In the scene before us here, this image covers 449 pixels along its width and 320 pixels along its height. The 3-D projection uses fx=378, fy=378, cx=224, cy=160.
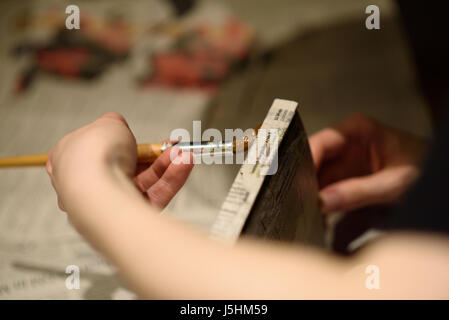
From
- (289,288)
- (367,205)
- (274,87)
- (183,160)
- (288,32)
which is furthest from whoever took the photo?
(288,32)

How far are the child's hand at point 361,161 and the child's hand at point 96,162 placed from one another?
0.17m

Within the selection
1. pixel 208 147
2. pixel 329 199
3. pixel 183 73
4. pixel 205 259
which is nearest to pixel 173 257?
pixel 205 259

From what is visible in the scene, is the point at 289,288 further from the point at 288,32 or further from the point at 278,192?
the point at 288,32

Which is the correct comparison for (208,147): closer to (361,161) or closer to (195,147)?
(195,147)

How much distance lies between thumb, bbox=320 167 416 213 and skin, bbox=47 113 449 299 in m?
0.20

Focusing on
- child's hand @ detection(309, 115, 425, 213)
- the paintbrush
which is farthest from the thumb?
the paintbrush

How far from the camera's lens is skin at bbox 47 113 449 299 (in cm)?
17

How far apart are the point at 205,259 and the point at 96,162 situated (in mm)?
92

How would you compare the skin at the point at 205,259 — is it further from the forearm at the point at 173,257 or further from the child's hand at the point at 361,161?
the child's hand at the point at 361,161

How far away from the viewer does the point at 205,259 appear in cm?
18

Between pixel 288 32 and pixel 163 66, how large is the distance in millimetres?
233

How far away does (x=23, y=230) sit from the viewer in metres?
0.47
